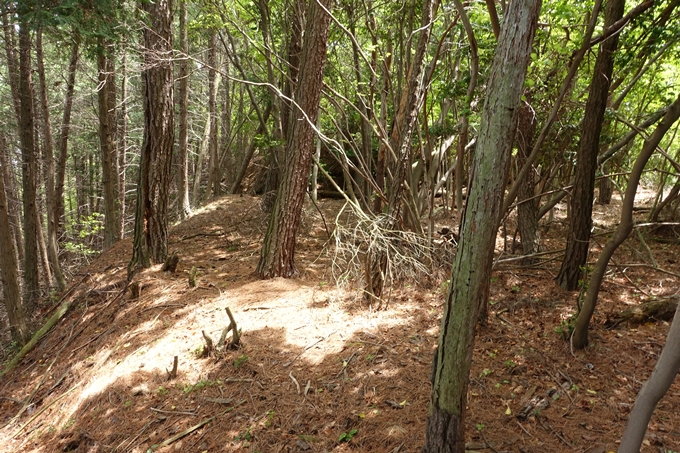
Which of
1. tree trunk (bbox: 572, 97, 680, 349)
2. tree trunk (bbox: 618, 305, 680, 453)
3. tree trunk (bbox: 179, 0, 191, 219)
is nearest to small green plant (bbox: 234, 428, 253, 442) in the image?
tree trunk (bbox: 618, 305, 680, 453)

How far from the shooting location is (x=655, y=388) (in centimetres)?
207

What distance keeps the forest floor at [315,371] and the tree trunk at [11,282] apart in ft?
2.41

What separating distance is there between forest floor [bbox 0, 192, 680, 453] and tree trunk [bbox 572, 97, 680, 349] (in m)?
0.29

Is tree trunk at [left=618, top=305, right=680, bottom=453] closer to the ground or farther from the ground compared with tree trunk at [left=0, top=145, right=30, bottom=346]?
farther from the ground

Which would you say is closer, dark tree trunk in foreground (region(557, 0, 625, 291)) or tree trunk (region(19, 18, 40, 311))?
dark tree trunk in foreground (region(557, 0, 625, 291))

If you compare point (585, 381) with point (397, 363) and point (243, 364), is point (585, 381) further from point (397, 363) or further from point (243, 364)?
point (243, 364)

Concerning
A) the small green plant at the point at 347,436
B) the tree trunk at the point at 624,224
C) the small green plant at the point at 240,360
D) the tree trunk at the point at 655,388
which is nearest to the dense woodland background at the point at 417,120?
the tree trunk at the point at 624,224

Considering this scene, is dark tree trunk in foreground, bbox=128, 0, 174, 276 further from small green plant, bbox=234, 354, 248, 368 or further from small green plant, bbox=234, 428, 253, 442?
small green plant, bbox=234, 428, 253, 442

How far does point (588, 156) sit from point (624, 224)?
1.97m

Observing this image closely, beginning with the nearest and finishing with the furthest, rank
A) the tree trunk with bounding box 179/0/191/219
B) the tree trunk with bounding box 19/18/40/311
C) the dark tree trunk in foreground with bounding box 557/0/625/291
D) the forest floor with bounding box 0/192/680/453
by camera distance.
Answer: the forest floor with bounding box 0/192/680/453 → the dark tree trunk in foreground with bounding box 557/0/625/291 → the tree trunk with bounding box 19/18/40/311 → the tree trunk with bounding box 179/0/191/219

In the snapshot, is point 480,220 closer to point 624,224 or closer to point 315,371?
point 624,224

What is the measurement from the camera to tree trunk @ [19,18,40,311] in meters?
9.29

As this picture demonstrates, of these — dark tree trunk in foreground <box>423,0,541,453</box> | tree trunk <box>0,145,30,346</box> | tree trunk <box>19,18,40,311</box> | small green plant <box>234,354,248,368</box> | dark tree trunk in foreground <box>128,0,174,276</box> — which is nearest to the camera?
dark tree trunk in foreground <box>423,0,541,453</box>

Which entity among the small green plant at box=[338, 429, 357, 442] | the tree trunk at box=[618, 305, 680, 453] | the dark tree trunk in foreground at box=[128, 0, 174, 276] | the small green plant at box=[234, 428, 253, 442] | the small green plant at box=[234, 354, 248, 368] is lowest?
the small green plant at box=[234, 428, 253, 442]
